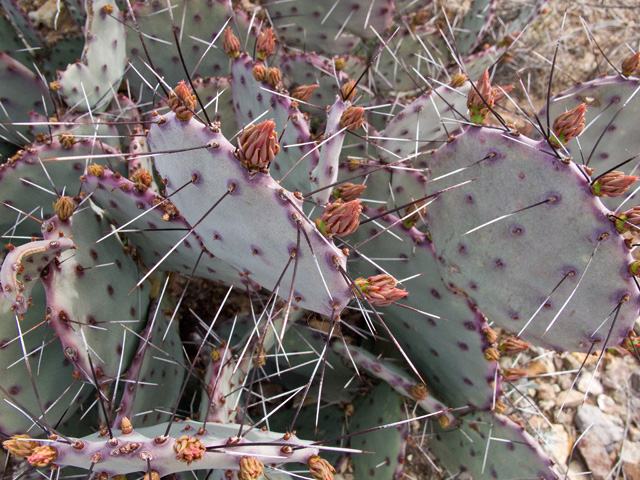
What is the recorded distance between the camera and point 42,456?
860mm

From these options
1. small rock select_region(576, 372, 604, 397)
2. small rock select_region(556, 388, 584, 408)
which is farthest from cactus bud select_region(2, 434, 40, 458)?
small rock select_region(576, 372, 604, 397)

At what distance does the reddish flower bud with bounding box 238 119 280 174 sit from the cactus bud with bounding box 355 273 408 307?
30 centimetres

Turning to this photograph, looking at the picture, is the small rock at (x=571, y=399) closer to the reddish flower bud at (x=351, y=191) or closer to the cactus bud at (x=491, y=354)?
the cactus bud at (x=491, y=354)

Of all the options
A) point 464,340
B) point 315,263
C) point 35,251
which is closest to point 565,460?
point 464,340

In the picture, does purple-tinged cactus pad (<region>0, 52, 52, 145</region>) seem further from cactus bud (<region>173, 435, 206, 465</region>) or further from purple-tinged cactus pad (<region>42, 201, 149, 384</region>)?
cactus bud (<region>173, 435, 206, 465</region>)

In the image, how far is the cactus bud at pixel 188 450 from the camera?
0.86 meters

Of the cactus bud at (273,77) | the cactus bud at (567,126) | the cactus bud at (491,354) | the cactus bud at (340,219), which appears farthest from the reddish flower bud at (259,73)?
the cactus bud at (491,354)

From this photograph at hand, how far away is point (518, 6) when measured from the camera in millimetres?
2842

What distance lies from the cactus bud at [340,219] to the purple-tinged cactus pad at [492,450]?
92 centimetres

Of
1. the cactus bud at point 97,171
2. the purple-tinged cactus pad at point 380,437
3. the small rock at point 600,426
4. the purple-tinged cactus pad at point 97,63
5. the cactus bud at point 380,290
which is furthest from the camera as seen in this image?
the small rock at point 600,426

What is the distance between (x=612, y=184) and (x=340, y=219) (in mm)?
611

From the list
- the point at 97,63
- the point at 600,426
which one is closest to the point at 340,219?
the point at 97,63

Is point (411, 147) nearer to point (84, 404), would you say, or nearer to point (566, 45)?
point (84, 404)

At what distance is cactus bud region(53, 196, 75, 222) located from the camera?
1255mm
